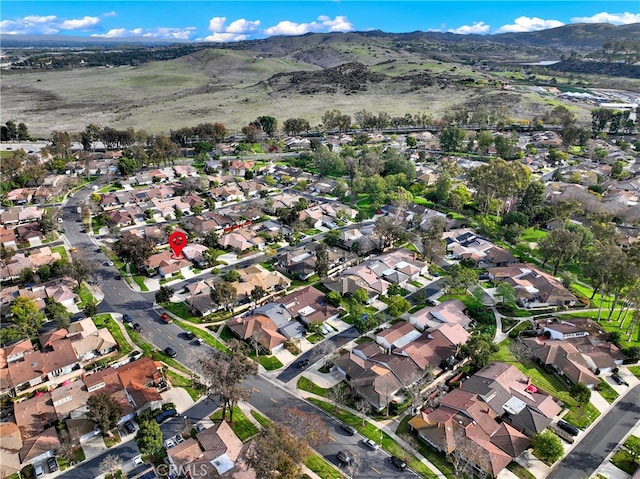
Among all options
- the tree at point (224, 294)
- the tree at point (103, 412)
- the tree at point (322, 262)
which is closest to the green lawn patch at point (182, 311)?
the tree at point (224, 294)

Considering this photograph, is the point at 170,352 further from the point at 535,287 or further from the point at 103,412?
the point at 535,287

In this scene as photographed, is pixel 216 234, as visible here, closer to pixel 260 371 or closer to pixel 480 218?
pixel 260 371

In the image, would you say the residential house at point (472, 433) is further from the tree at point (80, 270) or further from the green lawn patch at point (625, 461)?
the tree at point (80, 270)

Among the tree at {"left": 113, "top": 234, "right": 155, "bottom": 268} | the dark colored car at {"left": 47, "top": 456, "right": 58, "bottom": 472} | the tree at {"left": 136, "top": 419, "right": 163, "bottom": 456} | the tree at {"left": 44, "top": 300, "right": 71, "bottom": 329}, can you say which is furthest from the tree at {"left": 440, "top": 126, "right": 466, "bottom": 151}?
the dark colored car at {"left": 47, "top": 456, "right": 58, "bottom": 472}

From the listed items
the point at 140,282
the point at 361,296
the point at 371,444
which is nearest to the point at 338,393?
the point at 371,444

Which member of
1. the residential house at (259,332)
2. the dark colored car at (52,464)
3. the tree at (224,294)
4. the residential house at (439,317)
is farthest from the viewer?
the tree at (224,294)

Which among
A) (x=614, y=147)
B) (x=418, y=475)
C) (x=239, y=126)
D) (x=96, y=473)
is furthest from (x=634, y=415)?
(x=239, y=126)
